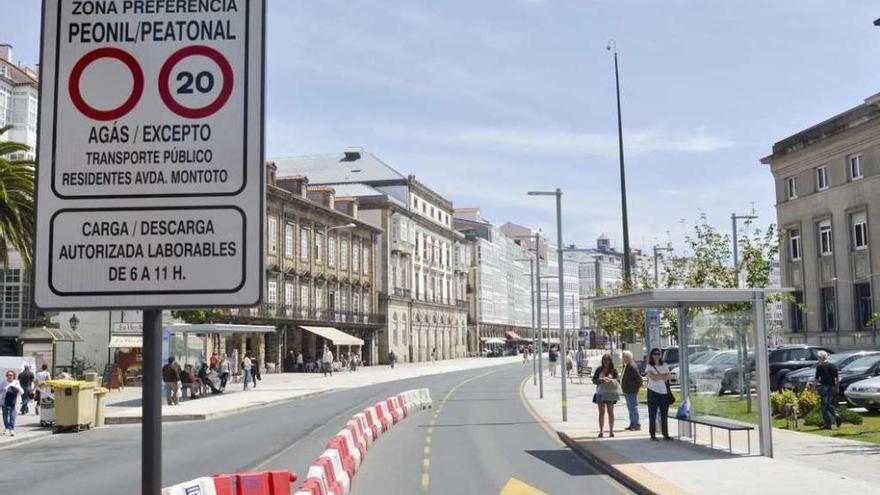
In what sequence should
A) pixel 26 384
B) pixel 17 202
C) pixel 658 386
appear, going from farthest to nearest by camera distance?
pixel 26 384, pixel 658 386, pixel 17 202

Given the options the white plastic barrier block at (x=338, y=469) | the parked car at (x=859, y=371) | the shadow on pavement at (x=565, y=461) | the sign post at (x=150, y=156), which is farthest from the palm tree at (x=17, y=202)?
the parked car at (x=859, y=371)

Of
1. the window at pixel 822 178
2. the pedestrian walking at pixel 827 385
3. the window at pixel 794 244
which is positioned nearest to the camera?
the pedestrian walking at pixel 827 385

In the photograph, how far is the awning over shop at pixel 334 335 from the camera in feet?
222

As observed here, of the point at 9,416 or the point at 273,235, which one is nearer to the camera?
the point at 9,416

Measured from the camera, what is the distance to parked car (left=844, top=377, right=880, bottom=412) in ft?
73.9

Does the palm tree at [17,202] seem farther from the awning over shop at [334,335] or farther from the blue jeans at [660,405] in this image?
the awning over shop at [334,335]

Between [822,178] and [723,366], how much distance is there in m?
37.4

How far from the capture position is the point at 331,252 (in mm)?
74812

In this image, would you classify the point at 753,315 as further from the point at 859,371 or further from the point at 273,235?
the point at 273,235

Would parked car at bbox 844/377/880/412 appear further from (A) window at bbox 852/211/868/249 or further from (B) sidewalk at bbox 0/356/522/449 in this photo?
(A) window at bbox 852/211/868/249

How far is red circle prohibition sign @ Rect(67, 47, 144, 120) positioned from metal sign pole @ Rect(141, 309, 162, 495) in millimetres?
698

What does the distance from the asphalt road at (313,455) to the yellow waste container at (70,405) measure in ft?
2.64

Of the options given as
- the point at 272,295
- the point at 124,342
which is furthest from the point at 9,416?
the point at 272,295

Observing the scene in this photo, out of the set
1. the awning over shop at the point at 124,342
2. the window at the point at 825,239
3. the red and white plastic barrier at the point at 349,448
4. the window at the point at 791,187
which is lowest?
the red and white plastic barrier at the point at 349,448
